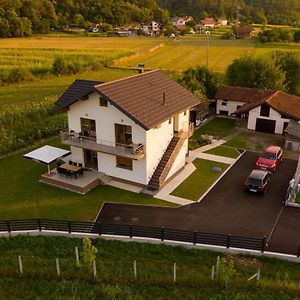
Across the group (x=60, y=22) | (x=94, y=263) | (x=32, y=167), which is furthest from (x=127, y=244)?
(x=60, y=22)

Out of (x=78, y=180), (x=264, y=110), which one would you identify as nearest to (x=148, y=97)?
(x=78, y=180)

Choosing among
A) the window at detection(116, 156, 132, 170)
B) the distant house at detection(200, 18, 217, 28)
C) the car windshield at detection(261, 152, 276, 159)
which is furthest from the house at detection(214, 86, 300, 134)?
the distant house at detection(200, 18, 217, 28)

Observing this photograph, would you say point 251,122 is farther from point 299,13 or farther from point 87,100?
point 299,13

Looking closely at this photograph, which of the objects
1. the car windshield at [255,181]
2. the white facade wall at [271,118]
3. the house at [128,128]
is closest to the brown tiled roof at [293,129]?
the white facade wall at [271,118]

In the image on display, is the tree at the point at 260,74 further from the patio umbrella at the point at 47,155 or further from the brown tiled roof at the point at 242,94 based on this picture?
the patio umbrella at the point at 47,155

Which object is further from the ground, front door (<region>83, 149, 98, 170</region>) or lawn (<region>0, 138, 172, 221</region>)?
front door (<region>83, 149, 98, 170</region>)

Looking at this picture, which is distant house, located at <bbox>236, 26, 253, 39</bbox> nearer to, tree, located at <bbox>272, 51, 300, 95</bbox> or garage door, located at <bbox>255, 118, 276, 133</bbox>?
tree, located at <bbox>272, 51, 300, 95</bbox>
